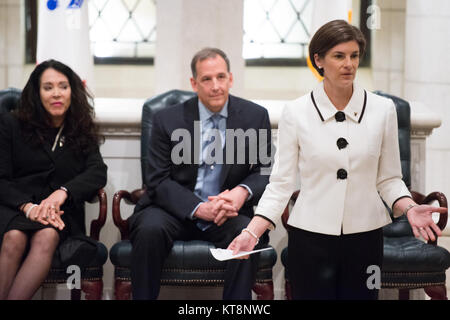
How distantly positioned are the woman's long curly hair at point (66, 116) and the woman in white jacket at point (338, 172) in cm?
183

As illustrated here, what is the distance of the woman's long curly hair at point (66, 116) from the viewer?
411 centimetres

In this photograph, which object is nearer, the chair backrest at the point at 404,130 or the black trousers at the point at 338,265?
the black trousers at the point at 338,265

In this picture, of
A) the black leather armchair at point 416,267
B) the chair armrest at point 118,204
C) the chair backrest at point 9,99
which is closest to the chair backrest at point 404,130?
the black leather armchair at point 416,267

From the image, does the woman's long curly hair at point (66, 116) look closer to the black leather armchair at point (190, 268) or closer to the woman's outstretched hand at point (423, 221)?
the black leather armchair at point (190, 268)

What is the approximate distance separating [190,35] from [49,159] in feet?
6.22

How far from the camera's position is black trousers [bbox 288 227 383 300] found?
99.4 inches

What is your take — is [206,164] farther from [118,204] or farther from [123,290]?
[123,290]

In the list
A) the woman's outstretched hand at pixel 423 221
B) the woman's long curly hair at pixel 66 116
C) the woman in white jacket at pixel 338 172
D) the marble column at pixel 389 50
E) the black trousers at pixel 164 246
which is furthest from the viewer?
the marble column at pixel 389 50

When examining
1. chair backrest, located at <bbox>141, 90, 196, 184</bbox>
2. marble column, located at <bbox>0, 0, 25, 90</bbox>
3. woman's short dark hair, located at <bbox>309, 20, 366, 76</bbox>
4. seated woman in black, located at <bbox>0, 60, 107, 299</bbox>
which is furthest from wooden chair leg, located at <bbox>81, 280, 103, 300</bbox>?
marble column, located at <bbox>0, 0, 25, 90</bbox>

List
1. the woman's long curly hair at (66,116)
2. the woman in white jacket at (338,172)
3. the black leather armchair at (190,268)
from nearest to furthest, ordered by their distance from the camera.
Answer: the woman in white jacket at (338,172) → the black leather armchair at (190,268) → the woman's long curly hair at (66,116)

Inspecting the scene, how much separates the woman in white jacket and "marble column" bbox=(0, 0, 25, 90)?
19.8 ft

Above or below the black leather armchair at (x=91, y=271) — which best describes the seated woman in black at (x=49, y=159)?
above

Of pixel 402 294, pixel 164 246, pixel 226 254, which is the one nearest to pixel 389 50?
pixel 402 294

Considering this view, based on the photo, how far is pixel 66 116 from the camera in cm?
419
